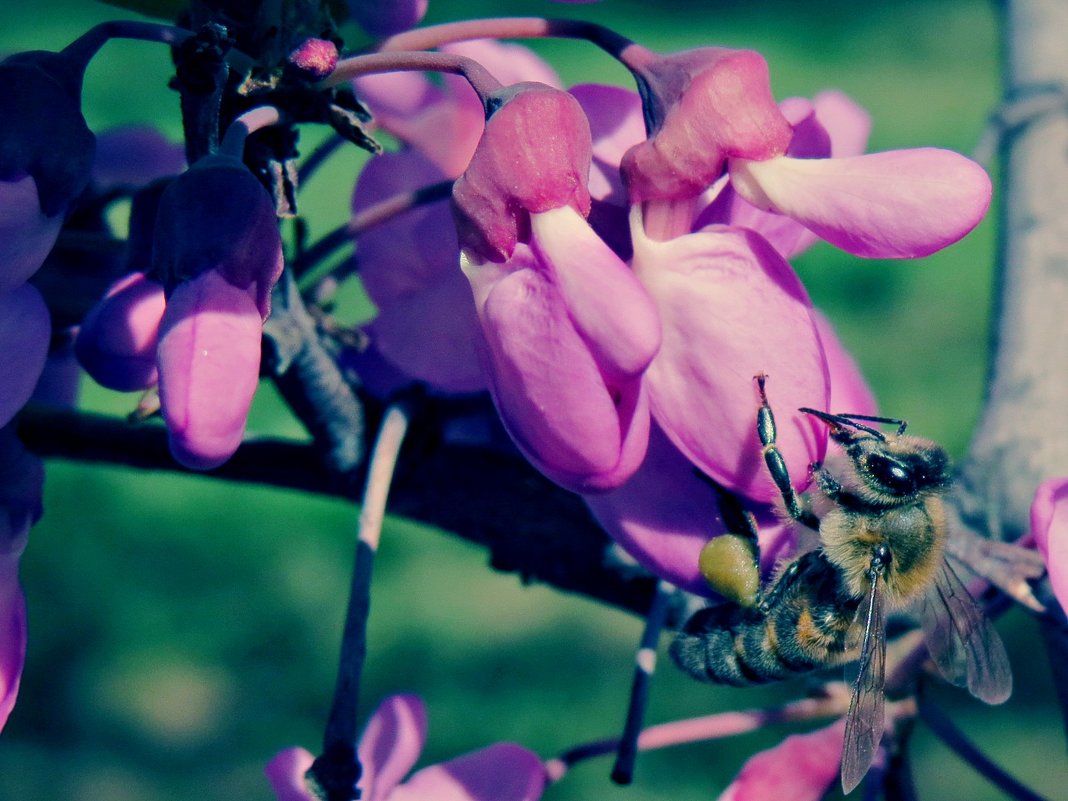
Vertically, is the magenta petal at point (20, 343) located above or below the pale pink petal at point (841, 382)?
above

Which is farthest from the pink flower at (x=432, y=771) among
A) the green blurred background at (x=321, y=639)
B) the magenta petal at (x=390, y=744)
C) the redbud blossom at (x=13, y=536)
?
the green blurred background at (x=321, y=639)

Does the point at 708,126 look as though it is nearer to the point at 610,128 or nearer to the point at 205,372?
the point at 610,128

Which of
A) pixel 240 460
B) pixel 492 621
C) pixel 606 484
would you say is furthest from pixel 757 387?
pixel 492 621

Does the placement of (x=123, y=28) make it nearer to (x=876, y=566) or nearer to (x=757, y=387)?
(x=757, y=387)

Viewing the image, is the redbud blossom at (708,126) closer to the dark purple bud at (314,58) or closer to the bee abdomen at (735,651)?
the dark purple bud at (314,58)

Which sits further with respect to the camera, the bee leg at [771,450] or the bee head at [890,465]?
the bee head at [890,465]

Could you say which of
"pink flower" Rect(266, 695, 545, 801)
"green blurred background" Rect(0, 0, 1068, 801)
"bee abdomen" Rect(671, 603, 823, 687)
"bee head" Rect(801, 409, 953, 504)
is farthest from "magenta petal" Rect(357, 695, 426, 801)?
"green blurred background" Rect(0, 0, 1068, 801)

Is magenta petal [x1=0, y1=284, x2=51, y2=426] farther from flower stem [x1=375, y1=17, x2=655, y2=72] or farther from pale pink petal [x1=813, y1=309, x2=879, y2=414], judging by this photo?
pale pink petal [x1=813, y1=309, x2=879, y2=414]
